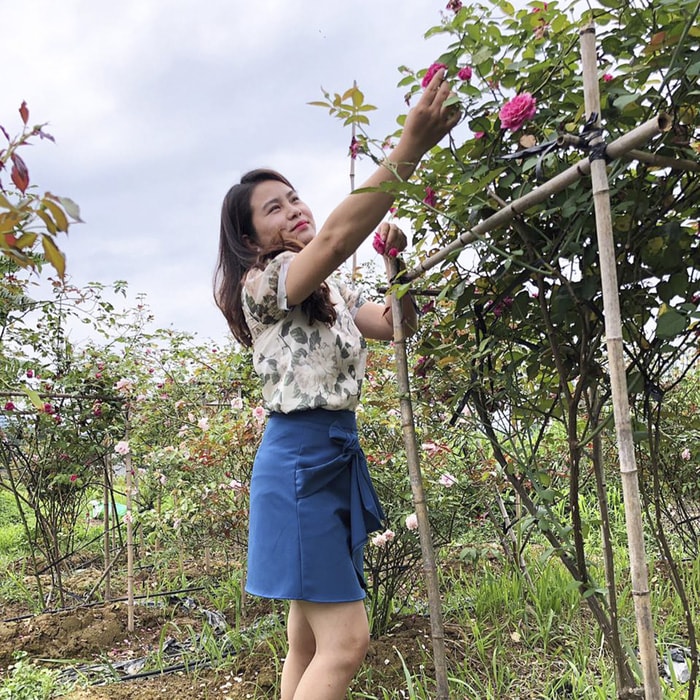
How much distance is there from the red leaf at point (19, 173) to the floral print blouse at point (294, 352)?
74 centimetres

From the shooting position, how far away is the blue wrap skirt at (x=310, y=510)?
54.8 inches

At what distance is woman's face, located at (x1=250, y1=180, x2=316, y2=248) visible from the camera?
5.29 ft

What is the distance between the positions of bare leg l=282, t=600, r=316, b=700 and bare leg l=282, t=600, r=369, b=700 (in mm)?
141

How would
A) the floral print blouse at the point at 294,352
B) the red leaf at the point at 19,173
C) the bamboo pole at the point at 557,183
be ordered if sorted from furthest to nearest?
the floral print blouse at the point at 294,352
the bamboo pole at the point at 557,183
the red leaf at the point at 19,173

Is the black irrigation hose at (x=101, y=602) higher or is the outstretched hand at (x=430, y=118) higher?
the outstretched hand at (x=430, y=118)

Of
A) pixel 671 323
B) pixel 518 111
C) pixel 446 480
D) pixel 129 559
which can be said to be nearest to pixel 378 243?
pixel 518 111

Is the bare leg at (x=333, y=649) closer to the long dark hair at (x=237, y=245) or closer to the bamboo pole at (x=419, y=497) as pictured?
the bamboo pole at (x=419, y=497)

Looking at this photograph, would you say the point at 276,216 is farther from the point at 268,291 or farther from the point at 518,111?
the point at 518,111

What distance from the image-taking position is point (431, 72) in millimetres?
1139

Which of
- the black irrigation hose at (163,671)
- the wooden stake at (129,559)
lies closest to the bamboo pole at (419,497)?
the black irrigation hose at (163,671)

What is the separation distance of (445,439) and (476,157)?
4.89 ft

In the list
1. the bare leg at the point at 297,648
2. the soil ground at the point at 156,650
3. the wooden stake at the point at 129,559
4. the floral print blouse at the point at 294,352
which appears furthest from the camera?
the wooden stake at the point at 129,559

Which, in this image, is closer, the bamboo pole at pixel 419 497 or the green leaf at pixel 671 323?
the green leaf at pixel 671 323

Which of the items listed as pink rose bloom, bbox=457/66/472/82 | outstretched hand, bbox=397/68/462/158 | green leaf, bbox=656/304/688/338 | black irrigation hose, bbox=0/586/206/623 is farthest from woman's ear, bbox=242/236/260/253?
black irrigation hose, bbox=0/586/206/623
